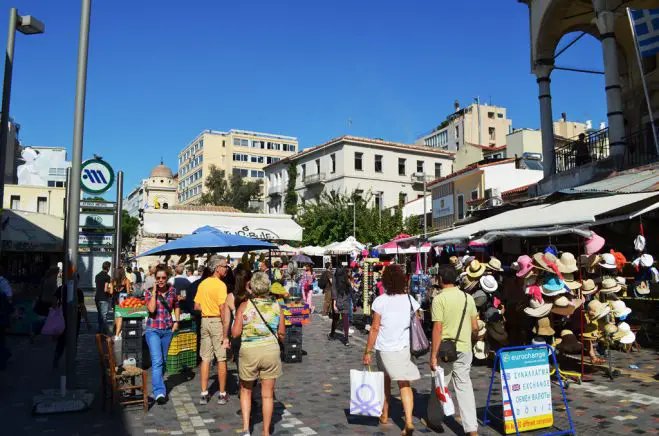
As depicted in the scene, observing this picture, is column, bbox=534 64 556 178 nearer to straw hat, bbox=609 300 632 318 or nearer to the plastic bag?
straw hat, bbox=609 300 632 318

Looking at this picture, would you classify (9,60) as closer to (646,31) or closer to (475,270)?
(475,270)

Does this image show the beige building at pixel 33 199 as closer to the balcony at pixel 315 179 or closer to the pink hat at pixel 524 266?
the balcony at pixel 315 179

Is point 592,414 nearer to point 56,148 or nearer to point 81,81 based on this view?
point 81,81

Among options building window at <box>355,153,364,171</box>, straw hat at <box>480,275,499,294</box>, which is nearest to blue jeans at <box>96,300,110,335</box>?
straw hat at <box>480,275,499,294</box>

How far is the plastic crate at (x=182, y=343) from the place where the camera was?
8.83m

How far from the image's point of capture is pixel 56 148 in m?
53.2

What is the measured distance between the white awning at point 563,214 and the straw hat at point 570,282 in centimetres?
130

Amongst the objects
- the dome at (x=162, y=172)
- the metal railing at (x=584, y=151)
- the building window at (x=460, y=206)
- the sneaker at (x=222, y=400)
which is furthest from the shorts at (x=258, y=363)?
the dome at (x=162, y=172)

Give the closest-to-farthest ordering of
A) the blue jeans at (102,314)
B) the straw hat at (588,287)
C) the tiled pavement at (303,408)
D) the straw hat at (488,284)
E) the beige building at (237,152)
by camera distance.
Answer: the tiled pavement at (303,408) → the straw hat at (588,287) → the straw hat at (488,284) → the blue jeans at (102,314) → the beige building at (237,152)

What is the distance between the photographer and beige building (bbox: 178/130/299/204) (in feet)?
318

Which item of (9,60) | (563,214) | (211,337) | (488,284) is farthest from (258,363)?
(9,60)

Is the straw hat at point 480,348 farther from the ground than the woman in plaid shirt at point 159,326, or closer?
closer

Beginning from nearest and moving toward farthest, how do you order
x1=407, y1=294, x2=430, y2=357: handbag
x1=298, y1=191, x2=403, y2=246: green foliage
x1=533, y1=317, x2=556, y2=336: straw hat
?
x1=407, y1=294, x2=430, y2=357: handbag
x1=533, y1=317, x2=556, y2=336: straw hat
x1=298, y1=191, x2=403, y2=246: green foliage

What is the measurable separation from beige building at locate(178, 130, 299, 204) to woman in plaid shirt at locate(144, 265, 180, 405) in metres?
88.3
